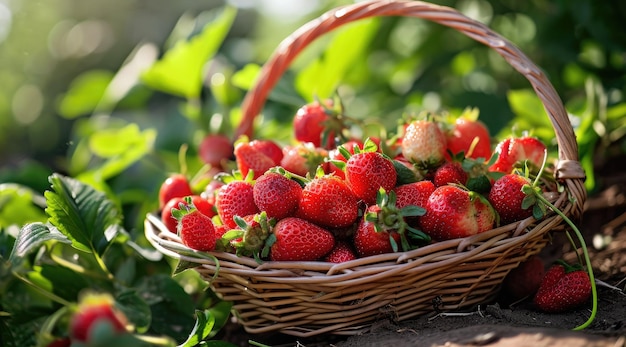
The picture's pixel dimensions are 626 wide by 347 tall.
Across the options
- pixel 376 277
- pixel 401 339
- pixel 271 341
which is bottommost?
pixel 271 341

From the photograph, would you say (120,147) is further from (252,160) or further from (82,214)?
(252,160)

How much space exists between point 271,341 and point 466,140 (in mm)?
557

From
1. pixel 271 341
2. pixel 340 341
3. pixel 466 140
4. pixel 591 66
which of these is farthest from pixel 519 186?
pixel 591 66

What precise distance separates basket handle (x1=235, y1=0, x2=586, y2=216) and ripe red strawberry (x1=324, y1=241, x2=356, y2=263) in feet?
1.29

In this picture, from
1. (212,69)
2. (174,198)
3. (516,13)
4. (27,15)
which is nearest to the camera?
(174,198)

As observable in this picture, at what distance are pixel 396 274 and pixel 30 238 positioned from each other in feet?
1.89

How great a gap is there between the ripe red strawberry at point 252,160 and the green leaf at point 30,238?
35 cm

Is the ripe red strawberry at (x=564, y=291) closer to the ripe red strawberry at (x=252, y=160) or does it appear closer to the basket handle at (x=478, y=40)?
the basket handle at (x=478, y=40)

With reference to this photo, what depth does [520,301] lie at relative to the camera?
45.4 inches

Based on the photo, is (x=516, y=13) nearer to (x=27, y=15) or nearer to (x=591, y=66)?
(x=591, y=66)

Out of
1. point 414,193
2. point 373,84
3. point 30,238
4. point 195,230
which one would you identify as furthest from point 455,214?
point 373,84

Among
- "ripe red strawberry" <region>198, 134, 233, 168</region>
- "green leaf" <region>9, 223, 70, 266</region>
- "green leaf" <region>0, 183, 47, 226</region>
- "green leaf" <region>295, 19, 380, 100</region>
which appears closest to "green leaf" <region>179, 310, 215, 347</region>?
"green leaf" <region>9, 223, 70, 266</region>

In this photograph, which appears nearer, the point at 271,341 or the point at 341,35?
the point at 271,341

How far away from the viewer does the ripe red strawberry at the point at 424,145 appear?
1.15 m
